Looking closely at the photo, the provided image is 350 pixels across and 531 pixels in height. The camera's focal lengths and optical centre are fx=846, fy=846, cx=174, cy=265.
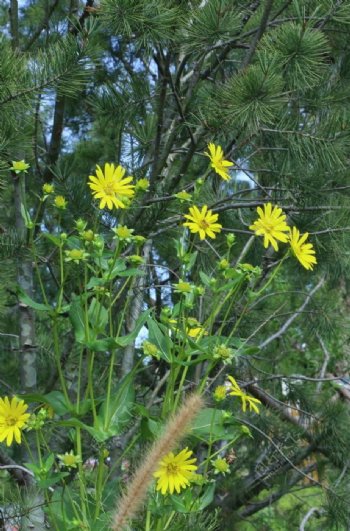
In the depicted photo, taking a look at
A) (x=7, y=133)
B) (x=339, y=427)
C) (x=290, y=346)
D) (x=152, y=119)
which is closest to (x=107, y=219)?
(x=152, y=119)

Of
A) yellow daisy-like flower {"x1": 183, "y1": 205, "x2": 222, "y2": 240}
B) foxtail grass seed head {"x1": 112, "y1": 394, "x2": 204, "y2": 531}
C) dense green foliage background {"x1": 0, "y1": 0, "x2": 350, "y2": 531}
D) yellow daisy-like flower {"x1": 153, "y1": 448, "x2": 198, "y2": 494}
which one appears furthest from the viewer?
dense green foliage background {"x1": 0, "y1": 0, "x2": 350, "y2": 531}

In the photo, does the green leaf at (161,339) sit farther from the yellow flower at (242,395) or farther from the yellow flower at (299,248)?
the yellow flower at (299,248)

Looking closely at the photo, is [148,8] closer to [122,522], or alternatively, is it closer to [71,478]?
[71,478]

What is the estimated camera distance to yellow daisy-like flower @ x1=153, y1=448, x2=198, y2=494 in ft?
4.30

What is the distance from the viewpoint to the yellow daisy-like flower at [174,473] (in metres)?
1.31

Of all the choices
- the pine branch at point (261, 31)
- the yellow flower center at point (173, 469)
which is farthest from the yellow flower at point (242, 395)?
the pine branch at point (261, 31)

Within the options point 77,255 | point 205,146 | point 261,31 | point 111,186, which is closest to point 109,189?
point 111,186

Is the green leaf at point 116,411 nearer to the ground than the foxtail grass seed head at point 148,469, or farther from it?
nearer to the ground

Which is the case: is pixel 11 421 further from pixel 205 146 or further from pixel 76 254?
pixel 205 146

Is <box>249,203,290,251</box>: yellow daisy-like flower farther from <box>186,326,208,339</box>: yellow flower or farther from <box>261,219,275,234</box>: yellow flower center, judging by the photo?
<box>186,326,208,339</box>: yellow flower

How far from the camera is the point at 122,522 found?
2.63 feet

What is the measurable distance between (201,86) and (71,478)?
1.28 meters

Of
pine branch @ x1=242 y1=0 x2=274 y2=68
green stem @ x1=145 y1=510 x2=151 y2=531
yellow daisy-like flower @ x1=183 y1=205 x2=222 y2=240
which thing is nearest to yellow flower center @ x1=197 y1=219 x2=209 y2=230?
yellow daisy-like flower @ x1=183 y1=205 x2=222 y2=240

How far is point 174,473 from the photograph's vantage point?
1.33 meters
